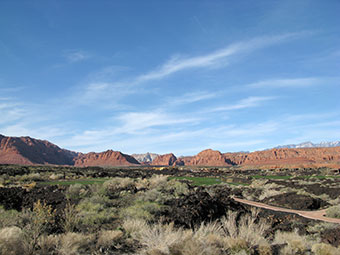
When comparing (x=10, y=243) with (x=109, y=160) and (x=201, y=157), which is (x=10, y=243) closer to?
(x=109, y=160)

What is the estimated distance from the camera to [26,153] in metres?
158

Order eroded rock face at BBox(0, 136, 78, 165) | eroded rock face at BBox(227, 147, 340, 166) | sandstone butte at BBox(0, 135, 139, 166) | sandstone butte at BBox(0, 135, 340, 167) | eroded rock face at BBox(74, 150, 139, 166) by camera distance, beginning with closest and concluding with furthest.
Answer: eroded rock face at BBox(227, 147, 340, 166) → sandstone butte at BBox(0, 135, 340, 167) → eroded rock face at BBox(0, 136, 78, 165) → sandstone butte at BBox(0, 135, 139, 166) → eroded rock face at BBox(74, 150, 139, 166)

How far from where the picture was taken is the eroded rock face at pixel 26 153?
145000mm

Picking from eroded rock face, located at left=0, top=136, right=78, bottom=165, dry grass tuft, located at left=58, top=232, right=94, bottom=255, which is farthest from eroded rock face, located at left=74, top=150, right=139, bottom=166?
dry grass tuft, located at left=58, top=232, right=94, bottom=255

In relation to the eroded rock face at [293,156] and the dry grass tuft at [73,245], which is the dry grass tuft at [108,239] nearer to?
the dry grass tuft at [73,245]

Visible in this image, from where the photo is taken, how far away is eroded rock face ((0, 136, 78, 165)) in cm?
14500

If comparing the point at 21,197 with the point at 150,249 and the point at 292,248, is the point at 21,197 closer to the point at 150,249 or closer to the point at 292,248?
the point at 150,249

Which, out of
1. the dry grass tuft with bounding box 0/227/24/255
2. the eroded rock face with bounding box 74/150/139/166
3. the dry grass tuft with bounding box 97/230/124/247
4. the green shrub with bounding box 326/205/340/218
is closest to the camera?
the dry grass tuft with bounding box 0/227/24/255

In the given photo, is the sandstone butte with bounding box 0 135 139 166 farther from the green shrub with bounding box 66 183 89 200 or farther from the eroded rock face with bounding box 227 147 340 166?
the green shrub with bounding box 66 183 89 200

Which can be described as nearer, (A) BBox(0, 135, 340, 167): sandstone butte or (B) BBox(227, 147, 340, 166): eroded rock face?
(B) BBox(227, 147, 340, 166): eroded rock face

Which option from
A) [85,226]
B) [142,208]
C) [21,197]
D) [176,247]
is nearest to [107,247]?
[176,247]

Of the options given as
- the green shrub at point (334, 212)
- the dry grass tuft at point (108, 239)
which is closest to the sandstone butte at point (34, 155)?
the green shrub at point (334, 212)

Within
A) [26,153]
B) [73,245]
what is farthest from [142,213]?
[26,153]

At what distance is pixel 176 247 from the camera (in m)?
7.34
